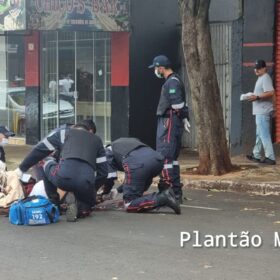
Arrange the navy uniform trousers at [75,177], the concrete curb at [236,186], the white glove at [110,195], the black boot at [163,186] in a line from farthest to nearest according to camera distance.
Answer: the concrete curb at [236,186] → the white glove at [110,195] → the black boot at [163,186] → the navy uniform trousers at [75,177]

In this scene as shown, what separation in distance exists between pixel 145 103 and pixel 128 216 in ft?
23.5

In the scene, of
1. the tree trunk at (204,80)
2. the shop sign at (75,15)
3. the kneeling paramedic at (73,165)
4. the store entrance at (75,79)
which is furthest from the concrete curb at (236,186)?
the store entrance at (75,79)

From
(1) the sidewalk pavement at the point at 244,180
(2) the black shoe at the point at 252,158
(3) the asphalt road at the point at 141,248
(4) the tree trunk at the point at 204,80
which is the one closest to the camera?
(3) the asphalt road at the point at 141,248

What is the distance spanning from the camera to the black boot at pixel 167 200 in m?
7.94

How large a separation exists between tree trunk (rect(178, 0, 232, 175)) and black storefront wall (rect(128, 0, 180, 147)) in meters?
3.74

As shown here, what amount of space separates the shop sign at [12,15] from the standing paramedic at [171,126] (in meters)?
5.79

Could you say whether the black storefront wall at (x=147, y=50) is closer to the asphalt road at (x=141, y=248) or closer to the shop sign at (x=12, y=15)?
the shop sign at (x=12, y=15)

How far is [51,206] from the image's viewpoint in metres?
7.52

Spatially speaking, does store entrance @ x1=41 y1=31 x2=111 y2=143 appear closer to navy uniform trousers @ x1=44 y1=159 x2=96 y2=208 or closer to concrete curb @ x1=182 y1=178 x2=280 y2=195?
concrete curb @ x1=182 y1=178 x2=280 y2=195

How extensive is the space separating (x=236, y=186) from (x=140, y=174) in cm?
272

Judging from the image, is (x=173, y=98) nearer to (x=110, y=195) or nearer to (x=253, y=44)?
(x=110, y=195)

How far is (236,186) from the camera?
1026 centimetres

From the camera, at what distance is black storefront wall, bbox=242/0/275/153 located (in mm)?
13070

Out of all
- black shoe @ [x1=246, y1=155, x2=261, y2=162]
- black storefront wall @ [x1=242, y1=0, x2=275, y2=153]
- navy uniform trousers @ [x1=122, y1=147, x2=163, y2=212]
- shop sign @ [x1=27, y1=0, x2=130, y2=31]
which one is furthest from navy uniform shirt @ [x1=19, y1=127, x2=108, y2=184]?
shop sign @ [x1=27, y1=0, x2=130, y2=31]
